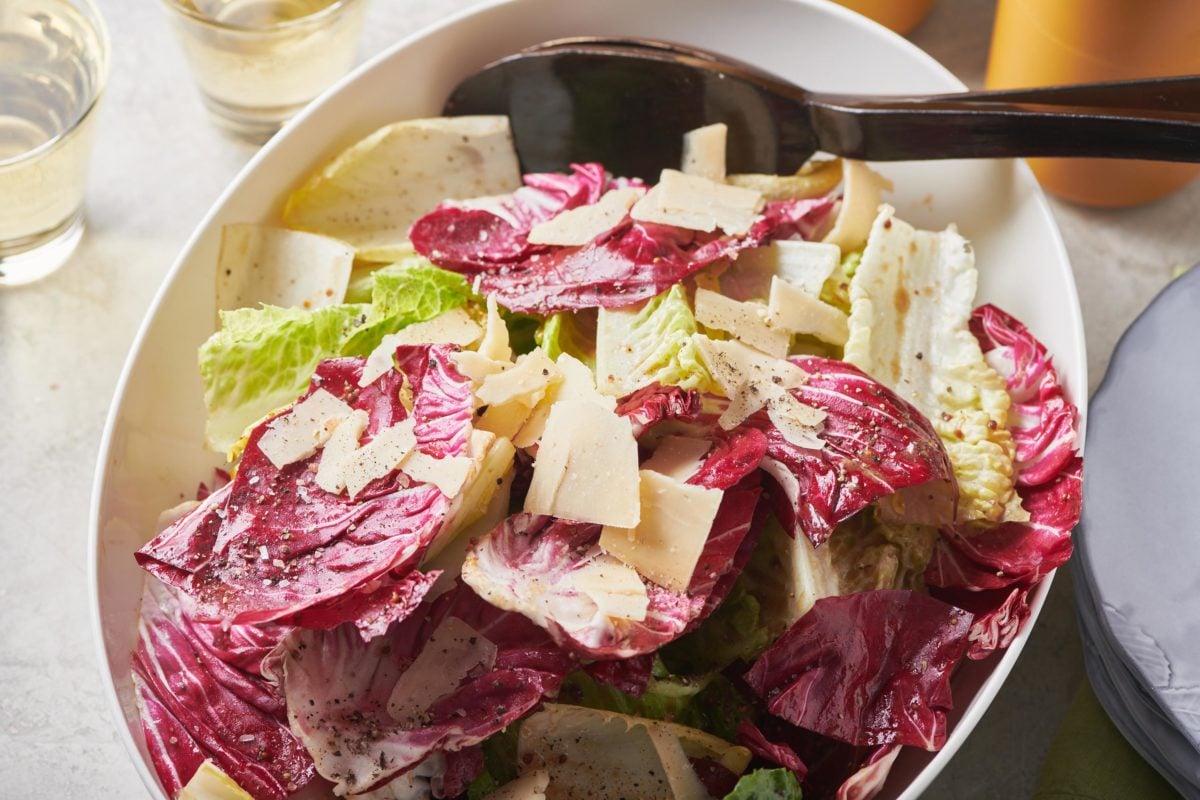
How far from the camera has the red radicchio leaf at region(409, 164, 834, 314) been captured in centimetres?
215

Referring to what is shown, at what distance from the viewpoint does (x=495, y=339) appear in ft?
6.65

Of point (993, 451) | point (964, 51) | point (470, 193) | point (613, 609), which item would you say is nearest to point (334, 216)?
point (470, 193)

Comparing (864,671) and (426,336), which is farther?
(426,336)

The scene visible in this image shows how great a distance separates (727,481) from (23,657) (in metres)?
1.50

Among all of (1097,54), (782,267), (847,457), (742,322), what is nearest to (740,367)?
(742,322)

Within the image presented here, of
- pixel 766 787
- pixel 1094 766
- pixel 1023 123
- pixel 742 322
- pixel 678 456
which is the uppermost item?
pixel 1023 123

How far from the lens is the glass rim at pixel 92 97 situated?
2.51 meters

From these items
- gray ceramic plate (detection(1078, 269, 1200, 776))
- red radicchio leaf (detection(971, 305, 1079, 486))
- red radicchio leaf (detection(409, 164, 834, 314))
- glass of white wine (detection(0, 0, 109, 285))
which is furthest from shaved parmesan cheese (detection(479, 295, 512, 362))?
glass of white wine (detection(0, 0, 109, 285))

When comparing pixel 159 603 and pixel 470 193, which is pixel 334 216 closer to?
pixel 470 193

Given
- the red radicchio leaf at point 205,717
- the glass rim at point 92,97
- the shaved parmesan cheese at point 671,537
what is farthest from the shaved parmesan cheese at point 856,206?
the glass rim at point 92,97

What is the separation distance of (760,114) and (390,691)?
4.21 feet

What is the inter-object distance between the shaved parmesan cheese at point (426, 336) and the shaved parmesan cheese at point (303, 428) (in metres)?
0.07

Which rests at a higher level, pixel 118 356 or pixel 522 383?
pixel 522 383

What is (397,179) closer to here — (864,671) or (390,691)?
(390,691)
